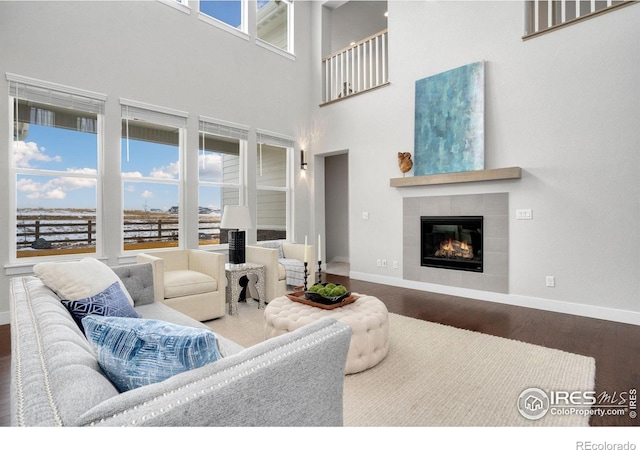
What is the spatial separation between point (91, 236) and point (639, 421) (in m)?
5.01

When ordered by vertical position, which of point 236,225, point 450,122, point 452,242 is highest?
point 450,122

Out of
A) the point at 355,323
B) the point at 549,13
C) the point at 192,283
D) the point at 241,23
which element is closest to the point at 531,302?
the point at 355,323

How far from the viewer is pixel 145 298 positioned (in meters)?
2.69

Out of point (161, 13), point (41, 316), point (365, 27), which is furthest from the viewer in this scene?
point (365, 27)

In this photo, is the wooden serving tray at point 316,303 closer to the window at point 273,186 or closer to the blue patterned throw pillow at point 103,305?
the blue patterned throw pillow at point 103,305

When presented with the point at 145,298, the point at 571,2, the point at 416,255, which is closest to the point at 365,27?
the point at 571,2

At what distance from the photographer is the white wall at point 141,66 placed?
3.46 m

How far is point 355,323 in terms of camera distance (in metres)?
2.28

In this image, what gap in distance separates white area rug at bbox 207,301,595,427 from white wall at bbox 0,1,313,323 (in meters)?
2.88

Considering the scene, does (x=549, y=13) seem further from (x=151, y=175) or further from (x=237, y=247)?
(x=151, y=175)

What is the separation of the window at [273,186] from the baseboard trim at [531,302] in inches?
80.7

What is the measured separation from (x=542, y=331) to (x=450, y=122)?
281 centimetres
